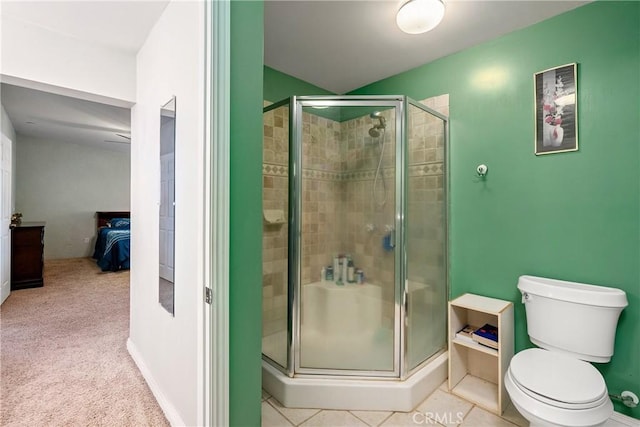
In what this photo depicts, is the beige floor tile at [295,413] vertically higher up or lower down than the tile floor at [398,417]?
higher up

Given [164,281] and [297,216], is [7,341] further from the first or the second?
[297,216]

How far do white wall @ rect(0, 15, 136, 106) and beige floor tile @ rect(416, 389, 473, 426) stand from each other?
2789mm

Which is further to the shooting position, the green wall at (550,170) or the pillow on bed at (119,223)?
the pillow on bed at (119,223)

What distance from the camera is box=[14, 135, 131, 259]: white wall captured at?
5.46 meters

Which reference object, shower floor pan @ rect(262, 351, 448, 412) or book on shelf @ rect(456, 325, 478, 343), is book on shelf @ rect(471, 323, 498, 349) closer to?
book on shelf @ rect(456, 325, 478, 343)

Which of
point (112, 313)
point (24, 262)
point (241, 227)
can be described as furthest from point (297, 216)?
point (24, 262)

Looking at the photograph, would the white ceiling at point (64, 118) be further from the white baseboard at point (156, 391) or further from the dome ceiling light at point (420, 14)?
the dome ceiling light at point (420, 14)

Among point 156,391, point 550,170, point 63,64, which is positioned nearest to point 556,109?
point 550,170

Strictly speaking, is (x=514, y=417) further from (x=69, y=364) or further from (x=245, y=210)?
(x=69, y=364)

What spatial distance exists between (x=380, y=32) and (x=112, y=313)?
361cm

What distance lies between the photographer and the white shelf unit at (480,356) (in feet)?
5.86

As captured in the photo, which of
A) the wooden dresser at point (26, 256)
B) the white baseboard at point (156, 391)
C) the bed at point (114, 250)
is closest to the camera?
the white baseboard at point (156, 391)

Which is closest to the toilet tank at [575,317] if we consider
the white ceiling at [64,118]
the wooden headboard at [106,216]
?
the white ceiling at [64,118]

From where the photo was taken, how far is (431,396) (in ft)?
6.14
